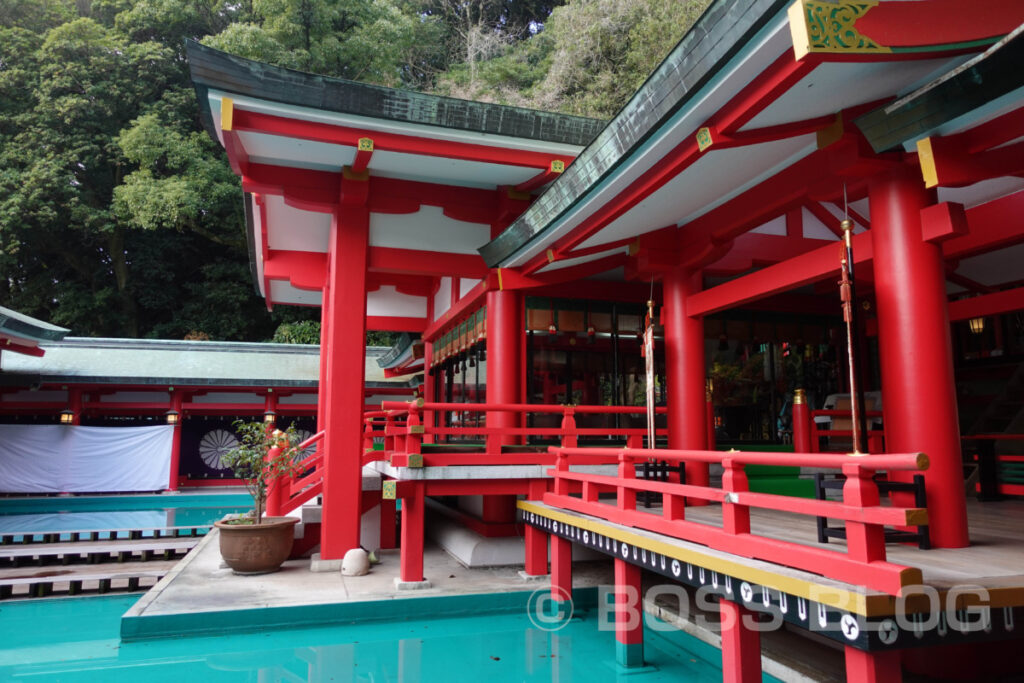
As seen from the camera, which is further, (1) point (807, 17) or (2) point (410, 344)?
(2) point (410, 344)

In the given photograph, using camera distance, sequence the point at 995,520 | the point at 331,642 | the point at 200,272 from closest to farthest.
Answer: the point at 995,520 < the point at 331,642 < the point at 200,272

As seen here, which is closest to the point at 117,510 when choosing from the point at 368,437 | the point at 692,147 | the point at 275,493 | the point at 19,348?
the point at 19,348

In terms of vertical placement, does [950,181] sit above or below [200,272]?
below

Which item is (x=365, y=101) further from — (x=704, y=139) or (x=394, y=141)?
(x=704, y=139)

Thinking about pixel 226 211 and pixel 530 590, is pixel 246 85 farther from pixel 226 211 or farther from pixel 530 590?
pixel 226 211

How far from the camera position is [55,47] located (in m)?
28.9

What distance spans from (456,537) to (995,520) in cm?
725

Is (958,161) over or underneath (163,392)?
over

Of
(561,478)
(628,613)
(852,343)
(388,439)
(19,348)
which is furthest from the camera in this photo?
(19,348)

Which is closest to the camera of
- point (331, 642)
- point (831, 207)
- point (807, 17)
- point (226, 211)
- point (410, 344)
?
point (807, 17)

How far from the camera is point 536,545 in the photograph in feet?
28.7

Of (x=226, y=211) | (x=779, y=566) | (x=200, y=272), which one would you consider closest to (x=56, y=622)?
(x=779, y=566)

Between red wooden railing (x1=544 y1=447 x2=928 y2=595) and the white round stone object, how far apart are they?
402 cm

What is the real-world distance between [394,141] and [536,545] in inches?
216
